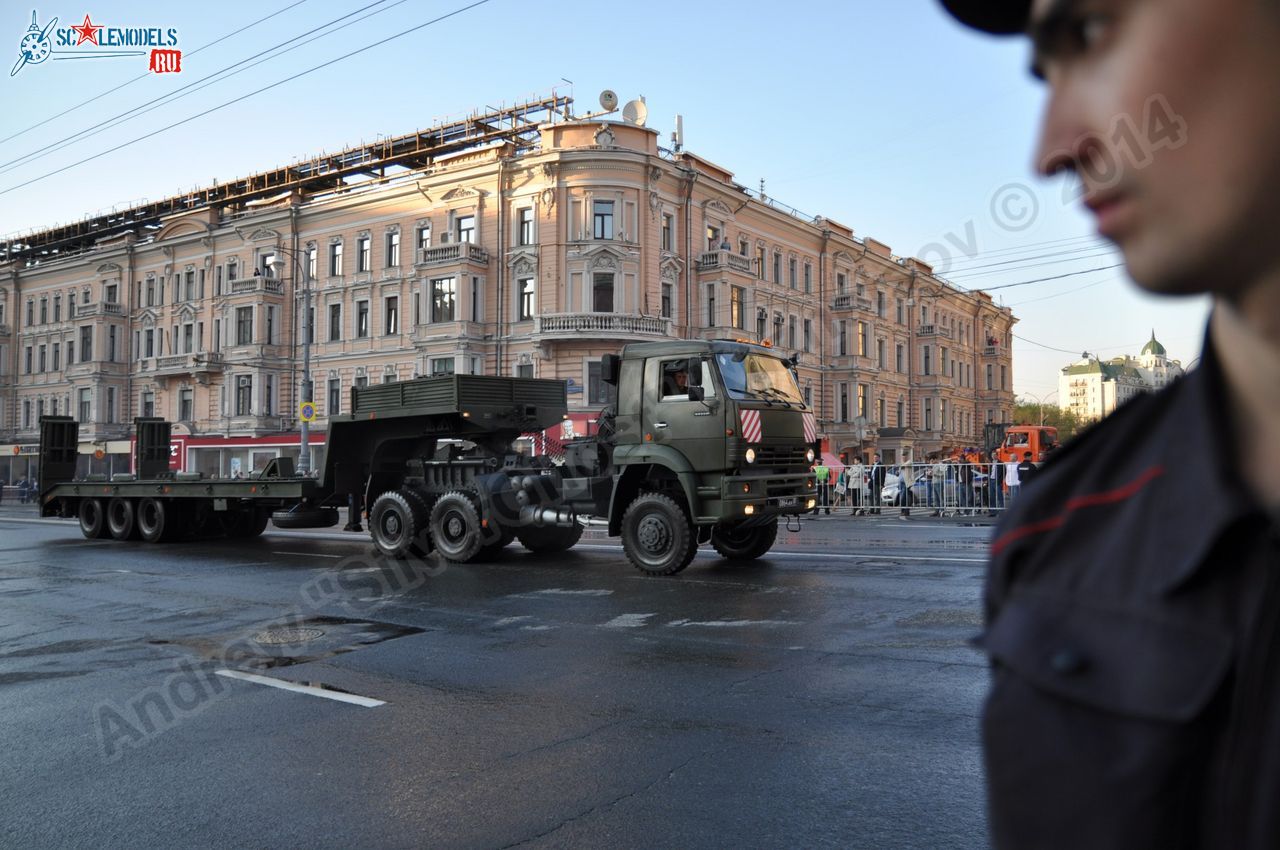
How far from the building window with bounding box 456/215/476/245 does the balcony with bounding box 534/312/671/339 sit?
6620 millimetres

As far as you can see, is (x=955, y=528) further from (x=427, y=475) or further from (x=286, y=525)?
(x=286, y=525)

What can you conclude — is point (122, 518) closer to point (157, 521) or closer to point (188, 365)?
point (157, 521)

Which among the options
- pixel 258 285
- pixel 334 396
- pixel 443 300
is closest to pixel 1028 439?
pixel 443 300

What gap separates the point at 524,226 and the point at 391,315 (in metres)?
8.61

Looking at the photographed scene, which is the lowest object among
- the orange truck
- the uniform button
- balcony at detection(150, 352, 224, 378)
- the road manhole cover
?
the road manhole cover

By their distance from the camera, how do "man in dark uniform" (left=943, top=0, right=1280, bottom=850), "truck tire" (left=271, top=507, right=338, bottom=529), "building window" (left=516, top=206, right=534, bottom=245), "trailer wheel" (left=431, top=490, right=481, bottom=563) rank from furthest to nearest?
1. "building window" (left=516, top=206, right=534, bottom=245)
2. "truck tire" (left=271, top=507, right=338, bottom=529)
3. "trailer wheel" (left=431, top=490, right=481, bottom=563)
4. "man in dark uniform" (left=943, top=0, right=1280, bottom=850)

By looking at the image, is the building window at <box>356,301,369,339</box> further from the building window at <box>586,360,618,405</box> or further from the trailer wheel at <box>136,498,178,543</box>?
the trailer wheel at <box>136,498,178,543</box>

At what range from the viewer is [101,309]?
182 feet

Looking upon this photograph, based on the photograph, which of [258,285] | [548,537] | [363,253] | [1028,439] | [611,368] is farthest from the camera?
[258,285]

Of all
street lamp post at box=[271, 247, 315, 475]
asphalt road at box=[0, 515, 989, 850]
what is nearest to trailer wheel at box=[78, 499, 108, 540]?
street lamp post at box=[271, 247, 315, 475]

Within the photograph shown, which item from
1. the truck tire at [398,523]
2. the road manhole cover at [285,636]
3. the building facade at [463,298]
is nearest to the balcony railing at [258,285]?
the building facade at [463,298]

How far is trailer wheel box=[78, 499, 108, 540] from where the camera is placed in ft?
65.2

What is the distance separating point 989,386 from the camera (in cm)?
7231

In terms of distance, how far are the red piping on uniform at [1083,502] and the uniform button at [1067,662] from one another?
13cm
